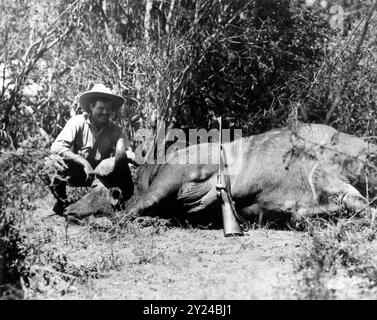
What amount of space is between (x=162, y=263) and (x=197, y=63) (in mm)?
4360

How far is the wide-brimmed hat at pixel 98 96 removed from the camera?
712 cm

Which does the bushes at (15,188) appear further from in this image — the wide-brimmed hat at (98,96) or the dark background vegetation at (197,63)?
the dark background vegetation at (197,63)

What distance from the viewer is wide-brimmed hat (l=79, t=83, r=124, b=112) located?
7.12 metres

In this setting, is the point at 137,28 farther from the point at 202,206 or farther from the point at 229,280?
the point at 229,280

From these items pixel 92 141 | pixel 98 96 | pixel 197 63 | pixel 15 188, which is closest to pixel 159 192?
pixel 92 141

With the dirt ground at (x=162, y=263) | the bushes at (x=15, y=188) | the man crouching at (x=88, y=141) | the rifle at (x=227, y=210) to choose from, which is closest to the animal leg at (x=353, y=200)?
the dirt ground at (x=162, y=263)

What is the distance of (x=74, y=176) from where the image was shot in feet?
22.7

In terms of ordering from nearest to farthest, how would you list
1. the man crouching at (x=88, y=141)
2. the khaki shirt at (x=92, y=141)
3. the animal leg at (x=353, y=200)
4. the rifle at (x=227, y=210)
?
the rifle at (x=227, y=210) < the animal leg at (x=353, y=200) < the man crouching at (x=88, y=141) < the khaki shirt at (x=92, y=141)

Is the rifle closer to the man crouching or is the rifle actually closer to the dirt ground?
the dirt ground

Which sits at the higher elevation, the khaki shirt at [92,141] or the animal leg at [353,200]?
the khaki shirt at [92,141]

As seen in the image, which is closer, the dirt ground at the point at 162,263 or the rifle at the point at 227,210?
the dirt ground at the point at 162,263

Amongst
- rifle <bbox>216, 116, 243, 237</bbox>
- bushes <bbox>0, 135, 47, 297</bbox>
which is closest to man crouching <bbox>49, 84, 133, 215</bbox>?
rifle <bbox>216, 116, 243, 237</bbox>

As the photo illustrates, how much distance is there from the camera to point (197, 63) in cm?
852

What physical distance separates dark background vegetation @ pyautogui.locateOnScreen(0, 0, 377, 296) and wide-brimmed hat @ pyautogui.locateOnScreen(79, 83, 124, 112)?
2.31 ft
